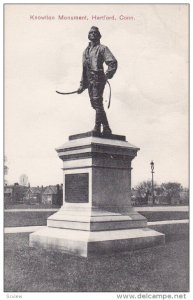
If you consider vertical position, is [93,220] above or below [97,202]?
below

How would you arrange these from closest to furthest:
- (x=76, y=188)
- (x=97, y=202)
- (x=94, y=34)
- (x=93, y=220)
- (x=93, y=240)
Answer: (x=93, y=240) → (x=93, y=220) → (x=97, y=202) → (x=76, y=188) → (x=94, y=34)

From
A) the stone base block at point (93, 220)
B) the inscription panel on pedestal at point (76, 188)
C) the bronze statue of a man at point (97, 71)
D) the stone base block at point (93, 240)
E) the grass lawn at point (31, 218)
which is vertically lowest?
the grass lawn at point (31, 218)

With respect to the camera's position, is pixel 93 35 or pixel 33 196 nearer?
pixel 93 35

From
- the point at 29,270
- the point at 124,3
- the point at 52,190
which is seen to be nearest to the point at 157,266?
the point at 29,270

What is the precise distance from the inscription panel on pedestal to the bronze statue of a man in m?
1.09

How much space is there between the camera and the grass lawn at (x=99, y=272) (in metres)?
6.76

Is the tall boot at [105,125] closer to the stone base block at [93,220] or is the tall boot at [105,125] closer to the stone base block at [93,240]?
the stone base block at [93,220]

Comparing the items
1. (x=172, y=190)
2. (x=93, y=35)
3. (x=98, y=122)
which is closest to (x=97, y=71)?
(x=93, y=35)

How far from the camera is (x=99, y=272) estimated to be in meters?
7.27

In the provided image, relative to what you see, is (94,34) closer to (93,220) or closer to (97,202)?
(97,202)

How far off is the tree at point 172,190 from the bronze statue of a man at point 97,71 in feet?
94.5

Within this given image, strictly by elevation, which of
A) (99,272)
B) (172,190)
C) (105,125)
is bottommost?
(172,190)

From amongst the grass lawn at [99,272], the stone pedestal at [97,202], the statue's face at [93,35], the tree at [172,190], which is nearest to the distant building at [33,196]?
the tree at [172,190]

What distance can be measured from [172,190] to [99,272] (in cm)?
4598
